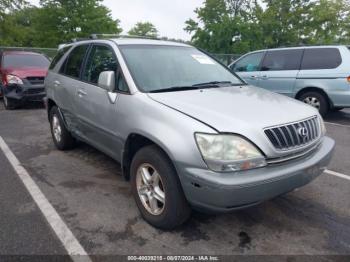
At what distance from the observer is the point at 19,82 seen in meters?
8.75

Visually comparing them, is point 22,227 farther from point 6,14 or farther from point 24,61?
point 6,14

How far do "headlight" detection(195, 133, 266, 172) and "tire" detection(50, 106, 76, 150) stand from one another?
3.16 metres

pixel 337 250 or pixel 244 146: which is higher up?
pixel 244 146

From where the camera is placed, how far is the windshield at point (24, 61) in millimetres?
9422

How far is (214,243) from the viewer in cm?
269

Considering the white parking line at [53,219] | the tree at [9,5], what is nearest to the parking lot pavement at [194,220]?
the white parking line at [53,219]

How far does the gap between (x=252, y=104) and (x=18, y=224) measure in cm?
250

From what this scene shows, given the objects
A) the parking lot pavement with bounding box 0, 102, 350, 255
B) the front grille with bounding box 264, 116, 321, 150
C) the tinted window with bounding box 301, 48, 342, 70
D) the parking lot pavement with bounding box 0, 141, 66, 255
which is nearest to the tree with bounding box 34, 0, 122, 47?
the tinted window with bounding box 301, 48, 342, 70

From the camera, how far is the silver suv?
235cm

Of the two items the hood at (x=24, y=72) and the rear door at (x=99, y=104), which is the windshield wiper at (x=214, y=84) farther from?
the hood at (x=24, y=72)

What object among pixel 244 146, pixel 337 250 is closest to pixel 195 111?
pixel 244 146

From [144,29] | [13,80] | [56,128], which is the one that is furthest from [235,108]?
[144,29]

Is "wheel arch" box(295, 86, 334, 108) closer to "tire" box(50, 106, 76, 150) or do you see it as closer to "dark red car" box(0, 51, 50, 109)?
"tire" box(50, 106, 76, 150)

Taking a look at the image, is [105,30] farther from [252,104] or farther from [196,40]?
[252,104]
